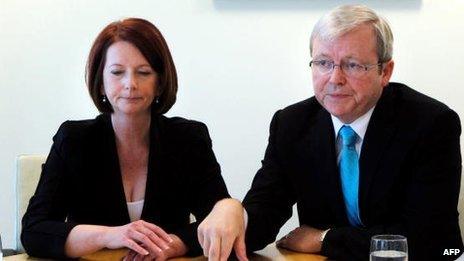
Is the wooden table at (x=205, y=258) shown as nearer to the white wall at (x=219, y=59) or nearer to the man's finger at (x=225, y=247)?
the man's finger at (x=225, y=247)

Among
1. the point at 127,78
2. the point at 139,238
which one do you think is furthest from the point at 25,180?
the point at 139,238

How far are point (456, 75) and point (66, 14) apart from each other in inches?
79.4

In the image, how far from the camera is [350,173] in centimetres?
229

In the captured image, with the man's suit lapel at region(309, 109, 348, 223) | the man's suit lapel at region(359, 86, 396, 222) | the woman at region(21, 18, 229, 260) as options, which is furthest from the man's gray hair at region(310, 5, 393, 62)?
the woman at region(21, 18, 229, 260)

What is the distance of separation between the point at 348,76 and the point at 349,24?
0.51 feet

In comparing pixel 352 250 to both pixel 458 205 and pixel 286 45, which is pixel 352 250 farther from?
pixel 286 45

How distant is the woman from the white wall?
3.94 ft

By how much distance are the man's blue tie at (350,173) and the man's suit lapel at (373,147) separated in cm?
2

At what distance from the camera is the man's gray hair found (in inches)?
85.1

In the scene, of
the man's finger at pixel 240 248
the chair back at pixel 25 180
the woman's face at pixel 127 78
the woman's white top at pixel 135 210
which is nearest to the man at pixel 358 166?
the man's finger at pixel 240 248

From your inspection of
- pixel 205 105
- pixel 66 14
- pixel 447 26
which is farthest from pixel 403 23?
pixel 66 14

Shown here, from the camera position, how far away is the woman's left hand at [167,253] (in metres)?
2.03

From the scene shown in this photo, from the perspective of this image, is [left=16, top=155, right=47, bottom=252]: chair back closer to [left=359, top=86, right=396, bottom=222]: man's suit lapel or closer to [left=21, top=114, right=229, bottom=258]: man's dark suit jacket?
[left=21, top=114, right=229, bottom=258]: man's dark suit jacket

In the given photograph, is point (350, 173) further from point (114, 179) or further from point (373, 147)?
point (114, 179)
